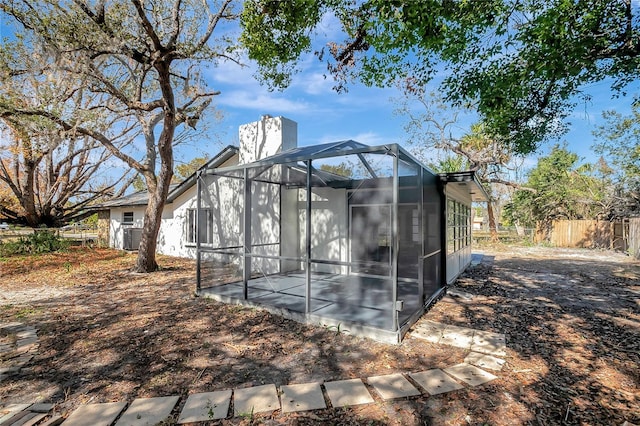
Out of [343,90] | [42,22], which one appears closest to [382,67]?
[343,90]

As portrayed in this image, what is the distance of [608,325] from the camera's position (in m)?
5.07

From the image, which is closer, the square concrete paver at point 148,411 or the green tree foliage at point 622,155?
the square concrete paver at point 148,411

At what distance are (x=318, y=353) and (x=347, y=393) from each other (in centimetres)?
99

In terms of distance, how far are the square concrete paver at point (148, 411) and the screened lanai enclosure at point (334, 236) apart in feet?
7.92

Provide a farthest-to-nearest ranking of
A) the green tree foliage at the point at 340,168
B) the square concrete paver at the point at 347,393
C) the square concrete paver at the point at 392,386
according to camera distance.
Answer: the green tree foliage at the point at 340,168 < the square concrete paver at the point at 392,386 < the square concrete paver at the point at 347,393

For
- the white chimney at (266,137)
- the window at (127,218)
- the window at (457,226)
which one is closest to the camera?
the window at (457,226)

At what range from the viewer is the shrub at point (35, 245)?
44.1 ft

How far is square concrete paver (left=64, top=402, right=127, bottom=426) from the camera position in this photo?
265 centimetres

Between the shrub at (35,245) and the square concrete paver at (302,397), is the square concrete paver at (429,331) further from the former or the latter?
the shrub at (35,245)

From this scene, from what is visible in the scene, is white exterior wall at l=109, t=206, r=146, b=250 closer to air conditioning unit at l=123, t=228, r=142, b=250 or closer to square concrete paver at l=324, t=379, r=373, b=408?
air conditioning unit at l=123, t=228, r=142, b=250

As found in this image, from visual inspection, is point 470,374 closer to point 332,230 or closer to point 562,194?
point 332,230

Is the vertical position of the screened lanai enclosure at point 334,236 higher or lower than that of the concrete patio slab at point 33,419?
higher

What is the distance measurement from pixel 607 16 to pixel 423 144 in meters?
17.3

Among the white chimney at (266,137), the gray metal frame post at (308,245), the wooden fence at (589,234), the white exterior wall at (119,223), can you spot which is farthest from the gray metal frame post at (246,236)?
the wooden fence at (589,234)
